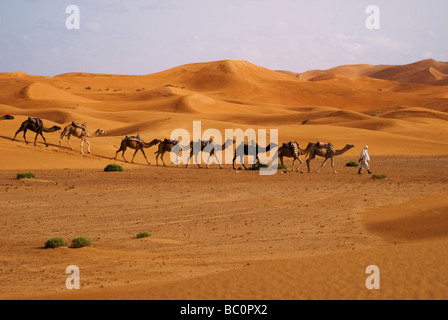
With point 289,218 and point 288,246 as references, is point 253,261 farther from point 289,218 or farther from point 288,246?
point 289,218

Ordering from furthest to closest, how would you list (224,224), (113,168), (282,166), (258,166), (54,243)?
(258,166) → (282,166) → (113,168) → (224,224) → (54,243)

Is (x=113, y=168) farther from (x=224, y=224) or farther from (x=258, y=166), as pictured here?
(x=224, y=224)

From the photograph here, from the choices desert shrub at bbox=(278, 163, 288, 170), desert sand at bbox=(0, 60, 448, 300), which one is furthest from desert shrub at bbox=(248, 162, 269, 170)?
desert sand at bbox=(0, 60, 448, 300)

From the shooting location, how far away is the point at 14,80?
90.4 meters

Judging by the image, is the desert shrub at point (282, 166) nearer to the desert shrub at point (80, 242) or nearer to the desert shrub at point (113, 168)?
the desert shrub at point (113, 168)

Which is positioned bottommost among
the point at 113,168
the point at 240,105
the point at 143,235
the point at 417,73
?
the point at 143,235

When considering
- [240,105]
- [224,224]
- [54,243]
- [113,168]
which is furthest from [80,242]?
[240,105]

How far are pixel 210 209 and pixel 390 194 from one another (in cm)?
648

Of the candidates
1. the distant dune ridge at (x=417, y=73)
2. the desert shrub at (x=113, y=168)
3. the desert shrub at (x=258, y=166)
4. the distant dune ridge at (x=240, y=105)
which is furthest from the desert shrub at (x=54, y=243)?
the distant dune ridge at (x=417, y=73)

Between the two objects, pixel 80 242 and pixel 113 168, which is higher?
pixel 113 168

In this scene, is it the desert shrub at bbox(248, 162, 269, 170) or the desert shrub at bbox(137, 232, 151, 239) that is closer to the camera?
the desert shrub at bbox(137, 232, 151, 239)

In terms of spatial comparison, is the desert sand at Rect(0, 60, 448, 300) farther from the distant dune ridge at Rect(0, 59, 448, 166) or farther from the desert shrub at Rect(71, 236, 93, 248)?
the distant dune ridge at Rect(0, 59, 448, 166)

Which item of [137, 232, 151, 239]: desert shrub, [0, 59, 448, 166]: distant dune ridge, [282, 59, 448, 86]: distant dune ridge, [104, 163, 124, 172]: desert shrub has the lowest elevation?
[137, 232, 151, 239]: desert shrub
